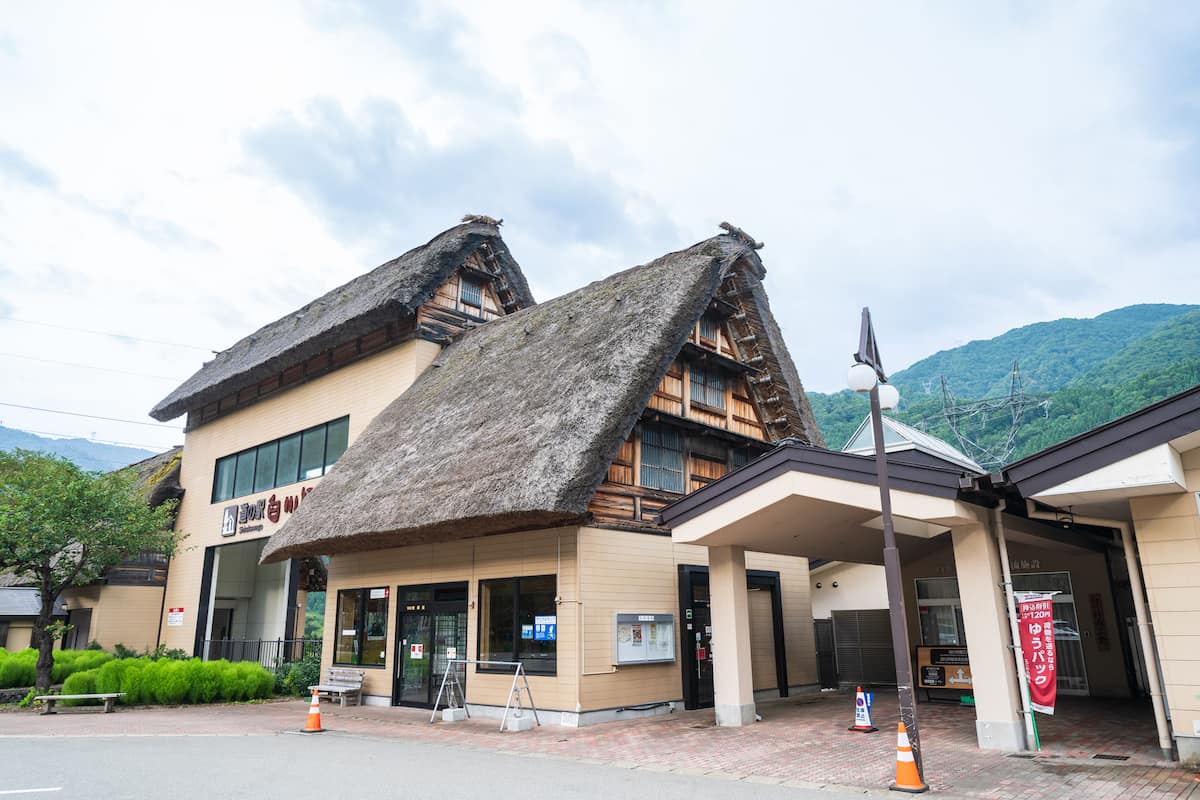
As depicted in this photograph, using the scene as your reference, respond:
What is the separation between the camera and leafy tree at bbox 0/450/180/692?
1756 centimetres

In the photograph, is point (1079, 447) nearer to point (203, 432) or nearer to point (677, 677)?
point (677, 677)

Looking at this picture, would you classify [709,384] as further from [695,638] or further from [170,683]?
[170,683]

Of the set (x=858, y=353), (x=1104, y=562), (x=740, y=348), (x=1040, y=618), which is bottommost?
(x=1040, y=618)

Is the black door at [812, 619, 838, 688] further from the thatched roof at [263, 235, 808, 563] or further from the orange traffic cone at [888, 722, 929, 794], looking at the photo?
the orange traffic cone at [888, 722, 929, 794]

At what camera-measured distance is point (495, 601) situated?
13.9 meters

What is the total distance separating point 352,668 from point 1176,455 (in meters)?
14.6

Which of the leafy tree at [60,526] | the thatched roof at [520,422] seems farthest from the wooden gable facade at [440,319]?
the leafy tree at [60,526]

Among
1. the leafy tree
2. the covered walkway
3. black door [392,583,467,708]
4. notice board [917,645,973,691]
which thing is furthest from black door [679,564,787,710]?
the leafy tree

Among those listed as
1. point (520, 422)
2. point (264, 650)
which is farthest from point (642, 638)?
point (264, 650)

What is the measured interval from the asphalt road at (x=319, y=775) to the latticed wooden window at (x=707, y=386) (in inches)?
350

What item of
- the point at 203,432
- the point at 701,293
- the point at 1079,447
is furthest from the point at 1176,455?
the point at 203,432

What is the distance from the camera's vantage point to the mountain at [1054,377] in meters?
53.9

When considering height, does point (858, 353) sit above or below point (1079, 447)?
above

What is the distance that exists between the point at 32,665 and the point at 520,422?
14.4 metres
